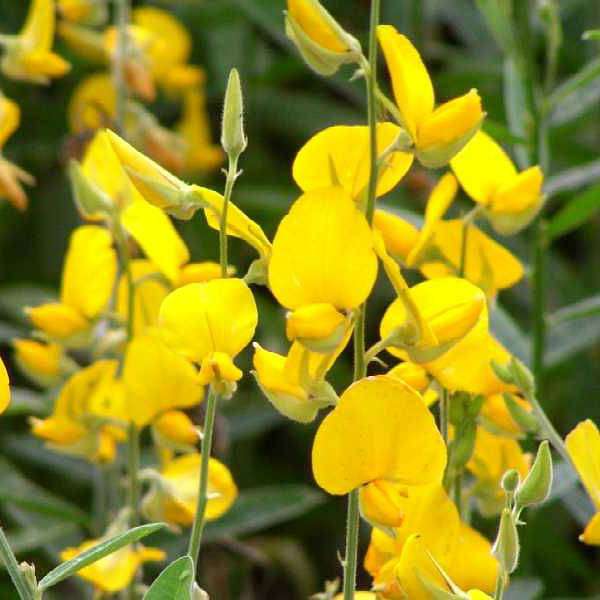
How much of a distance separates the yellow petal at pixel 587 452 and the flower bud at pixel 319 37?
228 millimetres

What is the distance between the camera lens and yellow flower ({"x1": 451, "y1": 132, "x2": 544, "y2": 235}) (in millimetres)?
939

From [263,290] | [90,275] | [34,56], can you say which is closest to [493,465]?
[90,275]

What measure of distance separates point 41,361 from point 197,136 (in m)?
0.98

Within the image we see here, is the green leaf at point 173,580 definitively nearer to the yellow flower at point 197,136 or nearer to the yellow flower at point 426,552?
the yellow flower at point 426,552

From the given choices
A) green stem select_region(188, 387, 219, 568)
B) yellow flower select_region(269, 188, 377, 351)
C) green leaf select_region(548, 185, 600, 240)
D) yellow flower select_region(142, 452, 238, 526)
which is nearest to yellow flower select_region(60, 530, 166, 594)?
yellow flower select_region(142, 452, 238, 526)

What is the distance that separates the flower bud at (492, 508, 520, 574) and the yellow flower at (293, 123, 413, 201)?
187 mm

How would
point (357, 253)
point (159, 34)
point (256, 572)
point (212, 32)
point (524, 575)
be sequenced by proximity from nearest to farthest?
point (357, 253) → point (524, 575) → point (256, 572) → point (159, 34) → point (212, 32)

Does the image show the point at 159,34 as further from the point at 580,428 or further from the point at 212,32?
the point at 580,428

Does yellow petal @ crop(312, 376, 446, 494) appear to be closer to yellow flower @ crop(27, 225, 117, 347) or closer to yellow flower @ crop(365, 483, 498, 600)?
yellow flower @ crop(365, 483, 498, 600)

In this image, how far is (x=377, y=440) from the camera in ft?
2.39

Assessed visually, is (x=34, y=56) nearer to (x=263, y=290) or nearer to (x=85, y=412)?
(x=85, y=412)

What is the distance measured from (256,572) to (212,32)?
0.84 m

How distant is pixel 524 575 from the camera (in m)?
1.38

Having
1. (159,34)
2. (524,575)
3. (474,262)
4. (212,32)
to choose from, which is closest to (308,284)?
(474,262)
